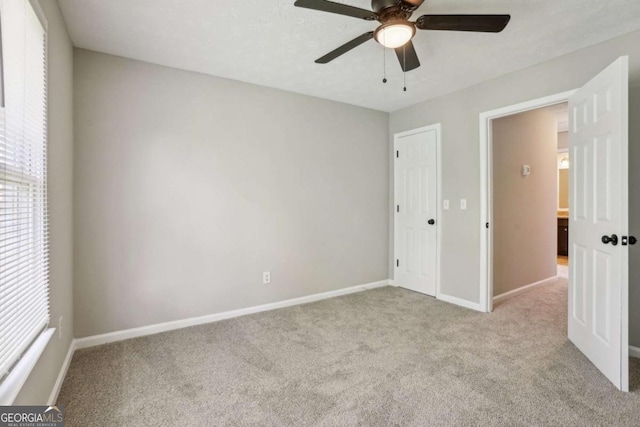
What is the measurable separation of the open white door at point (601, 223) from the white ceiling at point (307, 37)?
47 centimetres

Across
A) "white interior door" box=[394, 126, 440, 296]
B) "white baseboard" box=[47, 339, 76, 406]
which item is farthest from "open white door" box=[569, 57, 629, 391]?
"white baseboard" box=[47, 339, 76, 406]

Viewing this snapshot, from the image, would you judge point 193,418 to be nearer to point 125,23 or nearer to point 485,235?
point 125,23

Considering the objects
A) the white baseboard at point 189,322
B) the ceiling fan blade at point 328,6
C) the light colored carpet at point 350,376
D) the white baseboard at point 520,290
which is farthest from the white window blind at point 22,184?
the white baseboard at point 520,290

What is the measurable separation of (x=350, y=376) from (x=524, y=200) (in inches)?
131

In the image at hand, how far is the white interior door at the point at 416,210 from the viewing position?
3.84 m

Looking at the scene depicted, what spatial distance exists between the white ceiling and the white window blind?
69 cm

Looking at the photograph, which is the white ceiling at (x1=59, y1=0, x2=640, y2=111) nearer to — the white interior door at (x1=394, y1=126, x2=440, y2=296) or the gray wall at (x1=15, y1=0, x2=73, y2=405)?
the gray wall at (x1=15, y1=0, x2=73, y2=405)

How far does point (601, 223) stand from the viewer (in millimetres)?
2152

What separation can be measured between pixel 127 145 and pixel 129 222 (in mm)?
654

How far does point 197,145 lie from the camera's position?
117 inches

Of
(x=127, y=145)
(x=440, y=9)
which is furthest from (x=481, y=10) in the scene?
(x=127, y=145)

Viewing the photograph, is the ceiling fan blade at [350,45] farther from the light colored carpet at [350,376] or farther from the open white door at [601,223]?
the light colored carpet at [350,376]

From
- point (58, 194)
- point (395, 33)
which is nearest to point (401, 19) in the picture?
point (395, 33)

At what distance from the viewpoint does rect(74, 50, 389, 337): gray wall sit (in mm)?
2588
